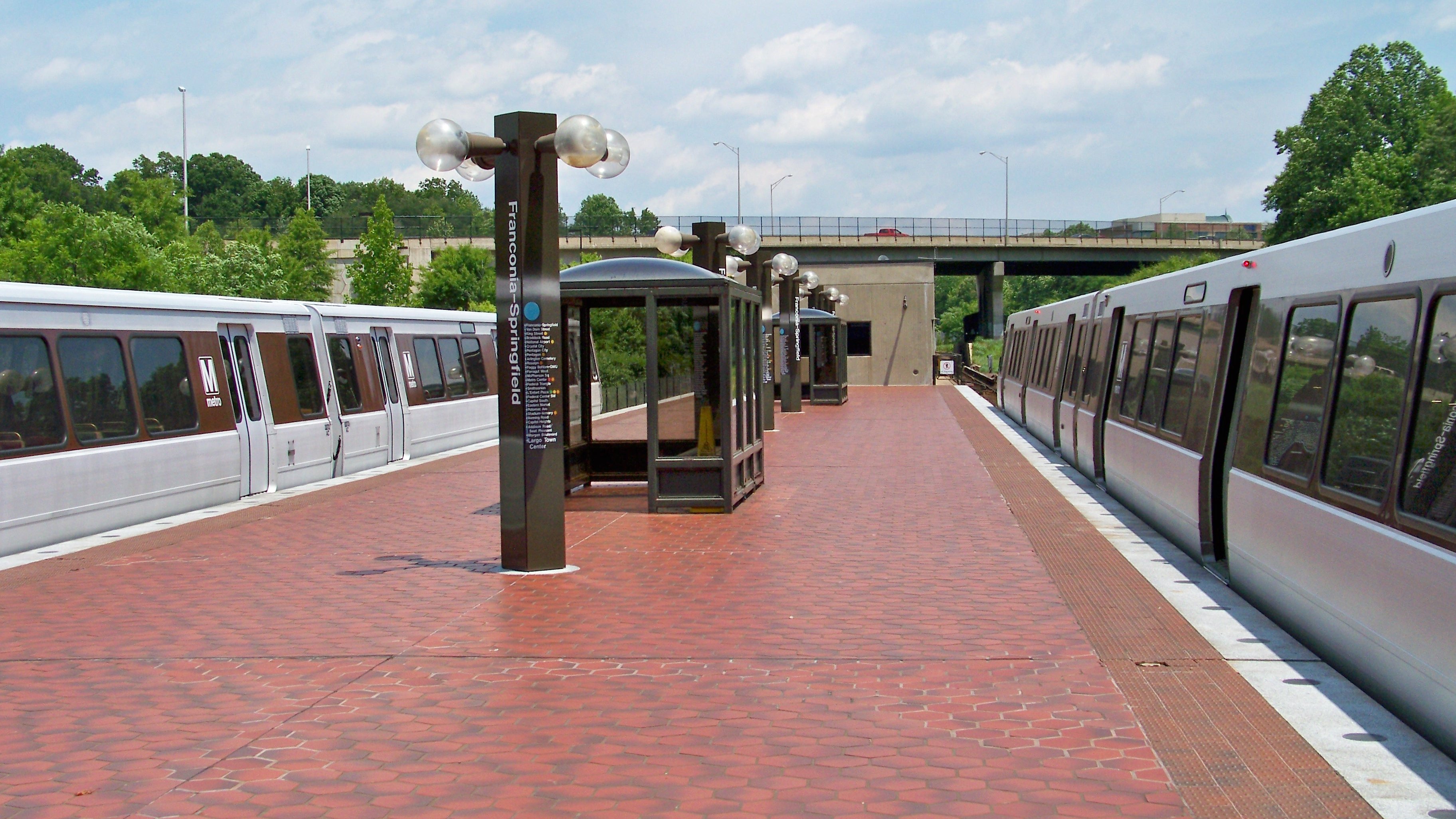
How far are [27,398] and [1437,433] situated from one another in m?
11.0

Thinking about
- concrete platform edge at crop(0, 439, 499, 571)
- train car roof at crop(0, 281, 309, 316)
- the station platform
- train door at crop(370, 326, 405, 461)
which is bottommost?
concrete platform edge at crop(0, 439, 499, 571)

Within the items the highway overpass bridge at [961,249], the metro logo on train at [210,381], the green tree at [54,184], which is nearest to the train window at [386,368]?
the metro logo on train at [210,381]

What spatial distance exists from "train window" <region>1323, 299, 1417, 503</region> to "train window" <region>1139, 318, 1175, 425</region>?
4.80 m

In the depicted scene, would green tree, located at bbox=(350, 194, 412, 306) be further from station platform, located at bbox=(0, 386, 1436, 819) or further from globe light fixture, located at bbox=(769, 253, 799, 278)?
station platform, located at bbox=(0, 386, 1436, 819)

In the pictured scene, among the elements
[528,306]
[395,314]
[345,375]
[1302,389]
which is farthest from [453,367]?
[1302,389]

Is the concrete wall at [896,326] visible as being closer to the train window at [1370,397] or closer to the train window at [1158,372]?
the train window at [1158,372]

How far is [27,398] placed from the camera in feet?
36.9

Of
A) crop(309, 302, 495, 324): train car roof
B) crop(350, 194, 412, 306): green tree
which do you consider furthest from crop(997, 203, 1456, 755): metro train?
crop(350, 194, 412, 306): green tree

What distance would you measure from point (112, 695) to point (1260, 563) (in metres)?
6.76

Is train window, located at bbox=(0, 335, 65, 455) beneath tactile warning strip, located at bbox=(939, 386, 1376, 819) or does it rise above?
above

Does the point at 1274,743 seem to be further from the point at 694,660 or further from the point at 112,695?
the point at 112,695

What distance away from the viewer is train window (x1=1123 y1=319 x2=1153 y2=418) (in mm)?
12930

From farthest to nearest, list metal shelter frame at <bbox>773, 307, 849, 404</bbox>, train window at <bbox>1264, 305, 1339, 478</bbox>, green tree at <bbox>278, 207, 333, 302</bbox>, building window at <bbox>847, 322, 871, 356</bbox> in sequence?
1. green tree at <bbox>278, 207, 333, 302</bbox>
2. building window at <bbox>847, 322, 871, 356</bbox>
3. metal shelter frame at <bbox>773, 307, 849, 404</bbox>
4. train window at <bbox>1264, 305, 1339, 478</bbox>

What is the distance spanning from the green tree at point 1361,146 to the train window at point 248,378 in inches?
2264
